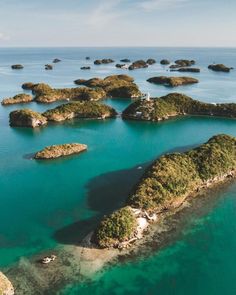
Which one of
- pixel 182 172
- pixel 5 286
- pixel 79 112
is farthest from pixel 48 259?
pixel 79 112

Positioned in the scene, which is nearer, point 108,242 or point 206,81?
point 108,242

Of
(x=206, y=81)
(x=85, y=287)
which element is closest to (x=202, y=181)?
(x=85, y=287)

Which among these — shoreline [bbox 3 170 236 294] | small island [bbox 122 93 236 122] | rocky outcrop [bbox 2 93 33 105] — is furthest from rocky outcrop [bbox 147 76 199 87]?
shoreline [bbox 3 170 236 294]

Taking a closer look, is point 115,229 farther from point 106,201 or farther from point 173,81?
point 173,81

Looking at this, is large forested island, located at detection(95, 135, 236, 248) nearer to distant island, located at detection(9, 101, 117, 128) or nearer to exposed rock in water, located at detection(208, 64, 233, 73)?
distant island, located at detection(9, 101, 117, 128)

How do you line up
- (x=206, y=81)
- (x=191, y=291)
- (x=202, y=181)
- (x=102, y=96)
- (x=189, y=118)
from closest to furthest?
(x=191, y=291), (x=202, y=181), (x=189, y=118), (x=102, y=96), (x=206, y=81)

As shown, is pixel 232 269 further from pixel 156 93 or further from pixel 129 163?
pixel 156 93
